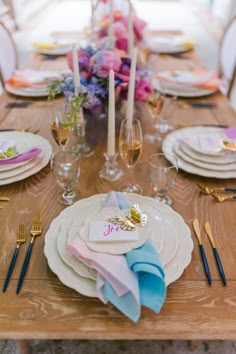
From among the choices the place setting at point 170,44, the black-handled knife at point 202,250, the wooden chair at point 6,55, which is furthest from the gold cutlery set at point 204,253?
the wooden chair at point 6,55

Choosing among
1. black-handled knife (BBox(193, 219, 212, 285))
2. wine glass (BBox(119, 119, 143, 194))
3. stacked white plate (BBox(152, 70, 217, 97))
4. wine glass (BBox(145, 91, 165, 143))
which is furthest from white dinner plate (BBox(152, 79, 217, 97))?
black-handled knife (BBox(193, 219, 212, 285))

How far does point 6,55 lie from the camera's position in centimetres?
194

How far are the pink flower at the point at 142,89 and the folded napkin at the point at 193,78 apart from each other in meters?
0.40

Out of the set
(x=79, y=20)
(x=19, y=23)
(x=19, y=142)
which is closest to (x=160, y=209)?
(x=19, y=142)

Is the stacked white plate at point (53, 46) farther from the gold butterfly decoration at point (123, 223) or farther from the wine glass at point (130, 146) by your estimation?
the gold butterfly decoration at point (123, 223)

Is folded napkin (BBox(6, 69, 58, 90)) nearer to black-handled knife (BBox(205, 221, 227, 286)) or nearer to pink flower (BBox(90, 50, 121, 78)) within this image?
pink flower (BBox(90, 50, 121, 78))

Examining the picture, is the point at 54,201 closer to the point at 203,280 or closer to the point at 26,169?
the point at 26,169

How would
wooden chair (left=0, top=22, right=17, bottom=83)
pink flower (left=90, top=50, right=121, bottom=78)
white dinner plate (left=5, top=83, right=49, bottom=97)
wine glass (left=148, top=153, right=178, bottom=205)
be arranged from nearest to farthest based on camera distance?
wine glass (left=148, top=153, right=178, bottom=205) → pink flower (left=90, top=50, right=121, bottom=78) → white dinner plate (left=5, top=83, right=49, bottom=97) → wooden chair (left=0, top=22, right=17, bottom=83)

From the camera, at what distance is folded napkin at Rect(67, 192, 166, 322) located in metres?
0.56

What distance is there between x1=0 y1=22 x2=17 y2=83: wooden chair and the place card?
1.45 metres

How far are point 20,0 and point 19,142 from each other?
345 cm

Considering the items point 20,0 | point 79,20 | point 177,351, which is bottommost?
point 177,351

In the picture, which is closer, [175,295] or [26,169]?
[175,295]

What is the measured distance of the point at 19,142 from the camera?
1034 mm
